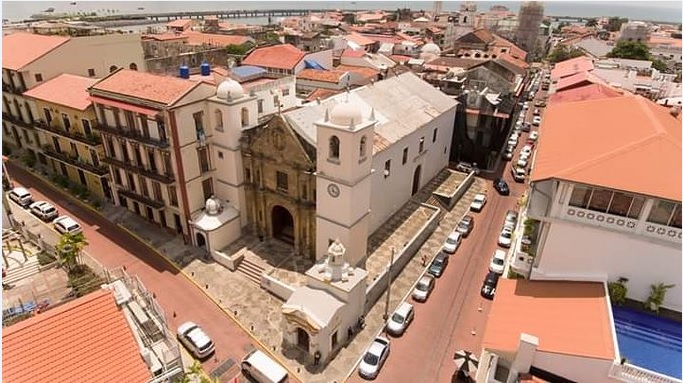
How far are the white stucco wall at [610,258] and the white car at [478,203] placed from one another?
73.0 feet

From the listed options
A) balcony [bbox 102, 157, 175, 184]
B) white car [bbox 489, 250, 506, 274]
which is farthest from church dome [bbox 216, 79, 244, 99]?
white car [bbox 489, 250, 506, 274]

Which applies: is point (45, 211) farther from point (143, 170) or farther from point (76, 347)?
point (76, 347)

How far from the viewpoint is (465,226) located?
41719 millimetres

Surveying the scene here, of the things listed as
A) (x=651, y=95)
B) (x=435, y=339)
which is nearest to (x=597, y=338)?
(x=435, y=339)

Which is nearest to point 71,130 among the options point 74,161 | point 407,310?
point 74,161

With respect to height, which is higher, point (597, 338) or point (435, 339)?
point (597, 338)

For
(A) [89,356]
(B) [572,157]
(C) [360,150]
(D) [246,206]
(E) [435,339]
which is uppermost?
(B) [572,157]

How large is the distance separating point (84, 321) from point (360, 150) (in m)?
19.1

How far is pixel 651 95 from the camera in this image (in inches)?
2491

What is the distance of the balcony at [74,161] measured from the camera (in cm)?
4244

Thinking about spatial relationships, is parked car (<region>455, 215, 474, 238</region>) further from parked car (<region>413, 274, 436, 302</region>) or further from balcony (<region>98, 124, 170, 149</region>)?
balcony (<region>98, 124, 170, 149</region>)

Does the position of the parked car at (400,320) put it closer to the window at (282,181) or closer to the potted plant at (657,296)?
the window at (282,181)

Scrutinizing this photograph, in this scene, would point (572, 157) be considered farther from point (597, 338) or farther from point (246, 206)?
point (246, 206)

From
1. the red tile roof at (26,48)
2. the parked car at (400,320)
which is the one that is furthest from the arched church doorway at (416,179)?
the red tile roof at (26,48)
